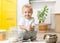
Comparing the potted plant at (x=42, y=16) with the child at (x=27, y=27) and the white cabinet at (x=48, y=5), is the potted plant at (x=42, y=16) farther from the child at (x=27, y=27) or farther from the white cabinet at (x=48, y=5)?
the child at (x=27, y=27)

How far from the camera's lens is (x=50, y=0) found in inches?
141

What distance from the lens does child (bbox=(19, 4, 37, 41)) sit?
1280 millimetres

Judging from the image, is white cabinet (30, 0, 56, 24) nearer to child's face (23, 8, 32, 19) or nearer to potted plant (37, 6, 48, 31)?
potted plant (37, 6, 48, 31)

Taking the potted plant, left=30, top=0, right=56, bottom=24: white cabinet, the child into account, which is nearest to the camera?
the child

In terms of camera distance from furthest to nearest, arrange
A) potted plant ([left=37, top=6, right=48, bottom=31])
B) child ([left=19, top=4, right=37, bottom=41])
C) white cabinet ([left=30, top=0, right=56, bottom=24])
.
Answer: white cabinet ([left=30, top=0, right=56, bottom=24])
potted plant ([left=37, top=6, right=48, bottom=31])
child ([left=19, top=4, right=37, bottom=41])

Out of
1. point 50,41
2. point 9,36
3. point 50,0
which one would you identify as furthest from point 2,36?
point 50,0

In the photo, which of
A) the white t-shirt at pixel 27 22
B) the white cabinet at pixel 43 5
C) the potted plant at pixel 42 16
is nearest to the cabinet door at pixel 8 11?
the white cabinet at pixel 43 5

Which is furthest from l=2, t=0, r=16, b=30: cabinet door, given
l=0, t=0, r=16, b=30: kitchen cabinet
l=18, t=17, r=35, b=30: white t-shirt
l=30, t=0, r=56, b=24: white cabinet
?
l=18, t=17, r=35, b=30: white t-shirt

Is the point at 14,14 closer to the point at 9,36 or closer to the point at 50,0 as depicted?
the point at 50,0

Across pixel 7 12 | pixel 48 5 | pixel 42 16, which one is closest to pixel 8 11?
pixel 7 12

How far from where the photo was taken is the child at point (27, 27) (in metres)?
1.28

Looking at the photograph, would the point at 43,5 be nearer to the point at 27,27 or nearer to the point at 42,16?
the point at 42,16

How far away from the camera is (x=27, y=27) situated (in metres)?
1.28

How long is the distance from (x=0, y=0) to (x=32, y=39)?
2.30 m
